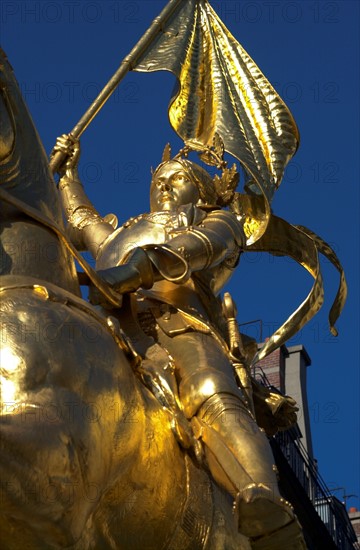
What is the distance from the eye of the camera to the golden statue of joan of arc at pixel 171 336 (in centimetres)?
553

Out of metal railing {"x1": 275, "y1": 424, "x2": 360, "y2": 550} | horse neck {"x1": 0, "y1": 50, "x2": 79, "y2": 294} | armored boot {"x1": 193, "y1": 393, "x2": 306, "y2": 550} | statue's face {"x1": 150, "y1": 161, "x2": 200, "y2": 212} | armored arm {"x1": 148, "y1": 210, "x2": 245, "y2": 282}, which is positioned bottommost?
metal railing {"x1": 275, "y1": 424, "x2": 360, "y2": 550}

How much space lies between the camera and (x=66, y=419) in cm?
545

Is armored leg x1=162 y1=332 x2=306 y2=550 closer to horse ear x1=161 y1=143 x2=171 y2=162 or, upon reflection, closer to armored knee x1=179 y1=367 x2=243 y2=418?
armored knee x1=179 y1=367 x2=243 y2=418

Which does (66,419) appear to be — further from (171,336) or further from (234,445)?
(171,336)

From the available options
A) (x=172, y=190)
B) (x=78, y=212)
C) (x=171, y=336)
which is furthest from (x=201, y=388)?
(x=78, y=212)

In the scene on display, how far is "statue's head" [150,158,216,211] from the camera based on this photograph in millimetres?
8680

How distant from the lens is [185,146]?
9.34 meters

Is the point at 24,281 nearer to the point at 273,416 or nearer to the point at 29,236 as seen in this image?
the point at 29,236

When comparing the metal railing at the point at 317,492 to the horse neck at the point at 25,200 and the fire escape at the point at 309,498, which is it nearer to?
the fire escape at the point at 309,498

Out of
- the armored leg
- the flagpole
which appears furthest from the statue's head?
the armored leg

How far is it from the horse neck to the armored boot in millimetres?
1087

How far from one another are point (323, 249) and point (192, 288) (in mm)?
2070

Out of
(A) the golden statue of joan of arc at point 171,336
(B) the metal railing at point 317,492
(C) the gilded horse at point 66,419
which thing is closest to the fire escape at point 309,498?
(B) the metal railing at point 317,492

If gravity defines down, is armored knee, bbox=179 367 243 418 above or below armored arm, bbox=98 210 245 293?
below
